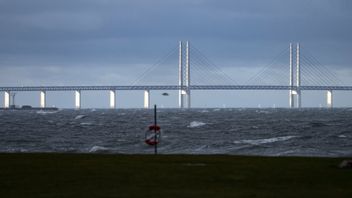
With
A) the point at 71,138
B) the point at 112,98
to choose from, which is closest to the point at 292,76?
the point at 112,98

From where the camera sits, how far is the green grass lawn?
11.1 metres

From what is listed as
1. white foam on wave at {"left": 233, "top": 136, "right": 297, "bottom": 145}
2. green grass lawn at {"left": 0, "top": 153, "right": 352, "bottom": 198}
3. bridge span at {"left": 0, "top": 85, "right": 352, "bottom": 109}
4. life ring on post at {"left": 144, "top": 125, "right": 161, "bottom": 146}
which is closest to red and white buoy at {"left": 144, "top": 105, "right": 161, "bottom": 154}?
life ring on post at {"left": 144, "top": 125, "right": 161, "bottom": 146}

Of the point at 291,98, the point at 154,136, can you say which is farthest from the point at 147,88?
the point at 154,136

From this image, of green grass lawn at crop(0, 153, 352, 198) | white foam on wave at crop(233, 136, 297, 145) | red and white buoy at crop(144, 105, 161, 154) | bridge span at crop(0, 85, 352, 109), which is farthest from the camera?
bridge span at crop(0, 85, 352, 109)

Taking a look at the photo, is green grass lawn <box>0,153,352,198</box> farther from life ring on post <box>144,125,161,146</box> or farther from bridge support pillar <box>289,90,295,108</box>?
bridge support pillar <box>289,90,295,108</box>

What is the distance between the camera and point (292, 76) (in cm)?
11094

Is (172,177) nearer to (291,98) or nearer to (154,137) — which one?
(154,137)

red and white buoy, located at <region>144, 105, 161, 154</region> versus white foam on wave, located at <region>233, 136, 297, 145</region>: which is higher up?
red and white buoy, located at <region>144, 105, 161, 154</region>

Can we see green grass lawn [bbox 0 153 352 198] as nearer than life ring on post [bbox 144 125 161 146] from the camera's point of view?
Yes

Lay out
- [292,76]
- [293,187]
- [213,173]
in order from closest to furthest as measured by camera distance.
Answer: [293,187] → [213,173] → [292,76]

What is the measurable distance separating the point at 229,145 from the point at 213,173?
17433 mm

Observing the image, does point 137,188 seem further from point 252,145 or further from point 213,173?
point 252,145

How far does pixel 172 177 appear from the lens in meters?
12.9

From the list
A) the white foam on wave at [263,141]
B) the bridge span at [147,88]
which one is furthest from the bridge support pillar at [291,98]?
the white foam on wave at [263,141]
